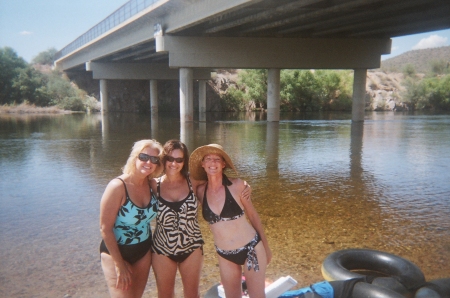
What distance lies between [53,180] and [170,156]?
25.2ft

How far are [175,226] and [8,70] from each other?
201 feet

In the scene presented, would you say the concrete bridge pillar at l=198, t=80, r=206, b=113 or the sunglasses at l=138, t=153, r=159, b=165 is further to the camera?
the concrete bridge pillar at l=198, t=80, r=206, b=113

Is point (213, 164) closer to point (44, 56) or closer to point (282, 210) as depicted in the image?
point (282, 210)

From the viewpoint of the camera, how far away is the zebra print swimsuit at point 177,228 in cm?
380

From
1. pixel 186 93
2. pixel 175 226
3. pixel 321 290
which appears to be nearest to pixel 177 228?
pixel 175 226

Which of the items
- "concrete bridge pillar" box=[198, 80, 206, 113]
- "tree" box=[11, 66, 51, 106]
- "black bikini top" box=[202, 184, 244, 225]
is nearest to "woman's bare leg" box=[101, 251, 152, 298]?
"black bikini top" box=[202, 184, 244, 225]

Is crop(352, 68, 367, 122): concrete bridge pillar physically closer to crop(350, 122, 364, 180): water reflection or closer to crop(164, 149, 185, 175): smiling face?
crop(350, 122, 364, 180): water reflection

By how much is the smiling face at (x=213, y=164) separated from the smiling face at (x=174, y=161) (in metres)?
0.22

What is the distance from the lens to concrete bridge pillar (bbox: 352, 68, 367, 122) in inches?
1305

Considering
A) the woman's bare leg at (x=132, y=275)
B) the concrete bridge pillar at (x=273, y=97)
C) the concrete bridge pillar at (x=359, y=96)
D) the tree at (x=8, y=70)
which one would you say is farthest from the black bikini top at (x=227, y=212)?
the tree at (x=8, y=70)

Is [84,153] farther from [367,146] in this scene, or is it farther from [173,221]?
[173,221]

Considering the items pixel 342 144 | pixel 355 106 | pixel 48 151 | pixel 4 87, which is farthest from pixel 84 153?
pixel 4 87

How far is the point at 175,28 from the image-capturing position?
28156mm

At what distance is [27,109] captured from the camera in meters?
51.4
